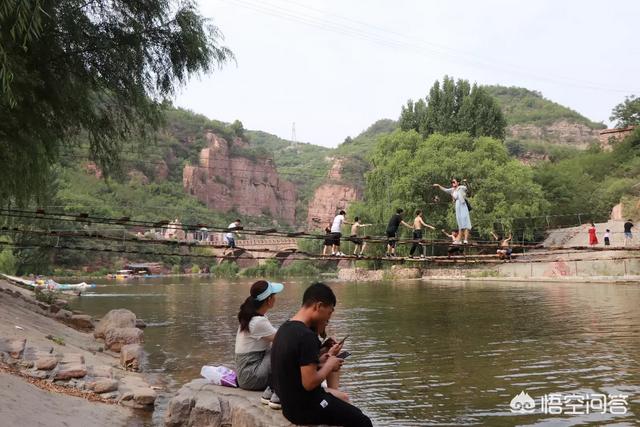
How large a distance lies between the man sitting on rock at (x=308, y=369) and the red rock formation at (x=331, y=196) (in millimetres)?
114229

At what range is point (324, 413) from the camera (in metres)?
4.01

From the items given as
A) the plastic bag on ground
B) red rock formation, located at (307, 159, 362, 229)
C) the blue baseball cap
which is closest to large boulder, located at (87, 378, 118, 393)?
the plastic bag on ground

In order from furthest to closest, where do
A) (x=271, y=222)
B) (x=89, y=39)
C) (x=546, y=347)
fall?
(x=271, y=222) < (x=546, y=347) < (x=89, y=39)

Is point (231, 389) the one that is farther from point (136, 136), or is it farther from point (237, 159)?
point (237, 159)

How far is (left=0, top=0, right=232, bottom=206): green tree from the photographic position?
764cm

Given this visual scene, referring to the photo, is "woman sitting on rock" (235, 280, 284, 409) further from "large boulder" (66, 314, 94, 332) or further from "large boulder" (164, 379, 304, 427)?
"large boulder" (66, 314, 94, 332)

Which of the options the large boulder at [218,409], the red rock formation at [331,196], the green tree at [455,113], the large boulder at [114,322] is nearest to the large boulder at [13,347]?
the large boulder at [218,409]

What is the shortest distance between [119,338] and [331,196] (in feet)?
359

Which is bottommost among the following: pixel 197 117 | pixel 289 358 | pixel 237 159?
pixel 289 358

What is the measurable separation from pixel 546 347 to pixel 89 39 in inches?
439

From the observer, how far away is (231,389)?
222 inches

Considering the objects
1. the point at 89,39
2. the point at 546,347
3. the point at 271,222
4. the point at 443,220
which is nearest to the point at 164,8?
the point at 89,39

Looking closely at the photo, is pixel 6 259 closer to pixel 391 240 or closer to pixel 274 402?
pixel 391 240

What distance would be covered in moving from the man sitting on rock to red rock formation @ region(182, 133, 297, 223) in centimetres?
12128
